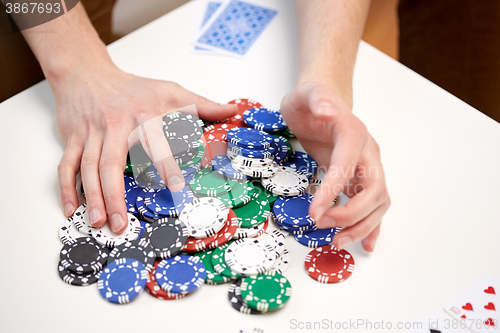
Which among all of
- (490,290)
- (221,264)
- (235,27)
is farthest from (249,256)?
(235,27)

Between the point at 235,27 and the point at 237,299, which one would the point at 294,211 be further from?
the point at 235,27

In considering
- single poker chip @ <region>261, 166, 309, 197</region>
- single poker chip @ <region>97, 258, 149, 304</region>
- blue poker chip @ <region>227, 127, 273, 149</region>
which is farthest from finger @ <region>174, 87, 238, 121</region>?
single poker chip @ <region>97, 258, 149, 304</region>

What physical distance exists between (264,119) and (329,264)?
24.6 inches

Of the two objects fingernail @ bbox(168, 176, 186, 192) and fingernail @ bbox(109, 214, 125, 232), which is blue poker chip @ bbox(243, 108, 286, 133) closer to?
fingernail @ bbox(168, 176, 186, 192)

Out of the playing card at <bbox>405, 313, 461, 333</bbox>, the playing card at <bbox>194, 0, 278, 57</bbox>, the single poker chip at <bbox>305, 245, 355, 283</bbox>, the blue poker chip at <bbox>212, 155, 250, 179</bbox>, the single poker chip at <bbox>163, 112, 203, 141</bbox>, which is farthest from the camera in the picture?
the playing card at <bbox>194, 0, 278, 57</bbox>

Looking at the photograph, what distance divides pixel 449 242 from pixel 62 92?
1.45m

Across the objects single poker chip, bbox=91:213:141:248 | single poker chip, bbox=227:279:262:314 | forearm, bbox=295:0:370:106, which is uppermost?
forearm, bbox=295:0:370:106

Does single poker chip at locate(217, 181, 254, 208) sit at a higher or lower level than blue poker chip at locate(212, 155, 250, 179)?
lower

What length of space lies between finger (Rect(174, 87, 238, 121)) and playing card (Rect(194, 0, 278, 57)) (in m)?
0.50

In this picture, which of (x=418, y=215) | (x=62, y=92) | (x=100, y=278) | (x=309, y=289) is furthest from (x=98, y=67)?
(x=418, y=215)

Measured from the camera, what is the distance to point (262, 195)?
4.50 ft

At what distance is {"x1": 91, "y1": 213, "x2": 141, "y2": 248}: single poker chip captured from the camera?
1215 millimetres

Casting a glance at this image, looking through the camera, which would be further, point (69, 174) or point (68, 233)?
point (69, 174)

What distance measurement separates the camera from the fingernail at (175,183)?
1.33m
